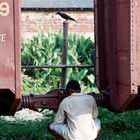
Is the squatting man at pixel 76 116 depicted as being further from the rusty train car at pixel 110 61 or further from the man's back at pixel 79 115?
the rusty train car at pixel 110 61

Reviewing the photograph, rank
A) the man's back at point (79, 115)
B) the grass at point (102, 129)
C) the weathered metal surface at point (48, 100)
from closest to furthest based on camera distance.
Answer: the man's back at point (79, 115)
the weathered metal surface at point (48, 100)
the grass at point (102, 129)

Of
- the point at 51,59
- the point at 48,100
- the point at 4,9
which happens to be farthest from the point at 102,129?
the point at 51,59

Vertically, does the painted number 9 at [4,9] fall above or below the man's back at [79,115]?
above

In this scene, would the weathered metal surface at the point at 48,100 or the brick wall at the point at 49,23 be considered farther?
the brick wall at the point at 49,23

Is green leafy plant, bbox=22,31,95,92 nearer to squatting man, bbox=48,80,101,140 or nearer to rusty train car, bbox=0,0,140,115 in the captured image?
rusty train car, bbox=0,0,140,115

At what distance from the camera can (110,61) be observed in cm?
768

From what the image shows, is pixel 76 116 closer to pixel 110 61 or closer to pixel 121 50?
pixel 110 61

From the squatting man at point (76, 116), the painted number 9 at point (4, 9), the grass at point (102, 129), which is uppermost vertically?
the painted number 9 at point (4, 9)

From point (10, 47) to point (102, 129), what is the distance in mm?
4598

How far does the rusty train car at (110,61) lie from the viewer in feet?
22.4

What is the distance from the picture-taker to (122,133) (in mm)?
11031

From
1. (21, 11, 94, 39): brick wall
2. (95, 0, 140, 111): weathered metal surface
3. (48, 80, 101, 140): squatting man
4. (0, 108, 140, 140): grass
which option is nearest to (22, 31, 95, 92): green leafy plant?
(21, 11, 94, 39): brick wall

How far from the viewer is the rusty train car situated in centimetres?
683

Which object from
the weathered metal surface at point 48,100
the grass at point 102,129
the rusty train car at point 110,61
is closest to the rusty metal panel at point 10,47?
the rusty train car at point 110,61
